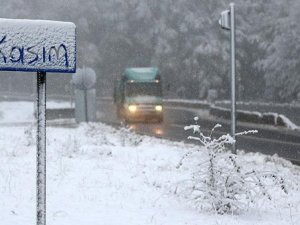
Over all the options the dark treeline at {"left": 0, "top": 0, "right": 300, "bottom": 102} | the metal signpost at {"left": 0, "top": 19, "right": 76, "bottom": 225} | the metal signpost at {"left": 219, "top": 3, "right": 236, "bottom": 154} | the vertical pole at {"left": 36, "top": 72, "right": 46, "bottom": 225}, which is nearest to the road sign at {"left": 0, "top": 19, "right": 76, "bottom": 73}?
the metal signpost at {"left": 0, "top": 19, "right": 76, "bottom": 225}

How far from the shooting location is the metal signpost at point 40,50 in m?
4.93

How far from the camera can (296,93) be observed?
52.7m

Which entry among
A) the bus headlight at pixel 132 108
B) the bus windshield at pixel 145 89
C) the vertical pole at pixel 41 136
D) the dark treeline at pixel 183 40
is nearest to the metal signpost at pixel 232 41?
the vertical pole at pixel 41 136

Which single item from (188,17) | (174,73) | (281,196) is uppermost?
(188,17)

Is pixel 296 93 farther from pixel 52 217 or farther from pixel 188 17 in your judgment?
pixel 52 217

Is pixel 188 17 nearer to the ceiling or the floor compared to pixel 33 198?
nearer to the ceiling

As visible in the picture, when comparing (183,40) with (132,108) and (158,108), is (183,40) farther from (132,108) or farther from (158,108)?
(132,108)

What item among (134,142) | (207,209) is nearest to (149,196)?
(207,209)

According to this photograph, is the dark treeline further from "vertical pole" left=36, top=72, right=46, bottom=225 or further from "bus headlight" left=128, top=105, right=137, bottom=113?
"vertical pole" left=36, top=72, right=46, bottom=225

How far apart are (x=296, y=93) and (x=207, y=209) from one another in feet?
152

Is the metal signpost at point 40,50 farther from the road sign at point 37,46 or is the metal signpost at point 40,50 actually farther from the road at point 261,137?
the road at point 261,137

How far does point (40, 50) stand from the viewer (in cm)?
502

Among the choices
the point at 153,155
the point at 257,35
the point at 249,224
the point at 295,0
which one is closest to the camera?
the point at 249,224

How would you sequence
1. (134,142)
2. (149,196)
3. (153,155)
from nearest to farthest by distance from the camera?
(149,196) < (153,155) < (134,142)
